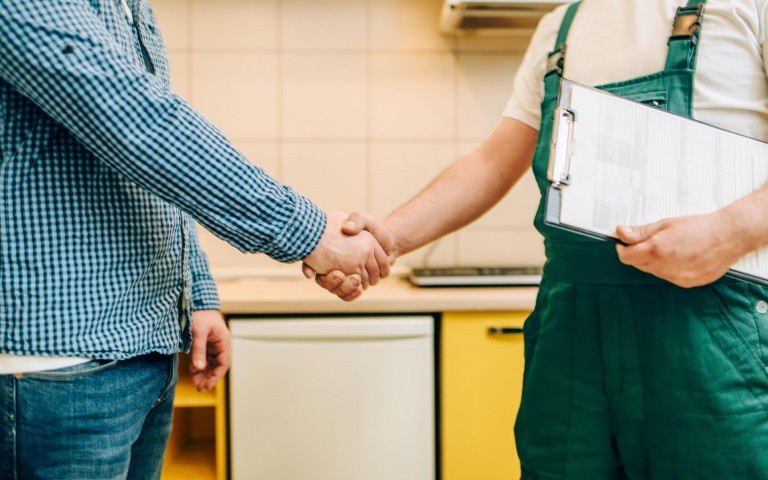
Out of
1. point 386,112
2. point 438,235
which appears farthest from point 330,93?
point 438,235

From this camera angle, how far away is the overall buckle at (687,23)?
2.49 feet

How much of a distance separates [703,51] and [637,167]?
0.21 meters

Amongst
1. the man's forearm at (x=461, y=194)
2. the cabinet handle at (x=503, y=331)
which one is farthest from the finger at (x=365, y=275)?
the cabinet handle at (x=503, y=331)

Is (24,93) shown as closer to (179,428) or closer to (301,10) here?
(179,428)

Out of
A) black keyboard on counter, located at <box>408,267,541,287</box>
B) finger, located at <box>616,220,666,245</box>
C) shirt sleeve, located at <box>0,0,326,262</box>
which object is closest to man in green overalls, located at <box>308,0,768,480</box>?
finger, located at <box>616,220,666,245</box>

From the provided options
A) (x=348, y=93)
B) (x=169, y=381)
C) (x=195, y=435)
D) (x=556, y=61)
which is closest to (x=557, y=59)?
(x=556, y=61)

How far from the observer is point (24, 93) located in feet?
1.90

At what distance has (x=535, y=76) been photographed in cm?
100

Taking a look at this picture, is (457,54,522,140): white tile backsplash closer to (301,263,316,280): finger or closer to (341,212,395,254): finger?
(341,212,395,254): finger

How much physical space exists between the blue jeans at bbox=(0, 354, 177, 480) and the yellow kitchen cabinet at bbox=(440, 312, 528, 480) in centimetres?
83

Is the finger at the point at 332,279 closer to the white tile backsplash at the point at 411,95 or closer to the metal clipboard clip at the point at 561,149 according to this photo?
the metal clipboard clip at the point at 561,149

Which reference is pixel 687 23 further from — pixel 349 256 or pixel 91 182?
pixel 91 182

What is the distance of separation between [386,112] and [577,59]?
98 centimetres

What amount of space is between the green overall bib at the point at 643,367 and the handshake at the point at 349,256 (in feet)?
0.89
